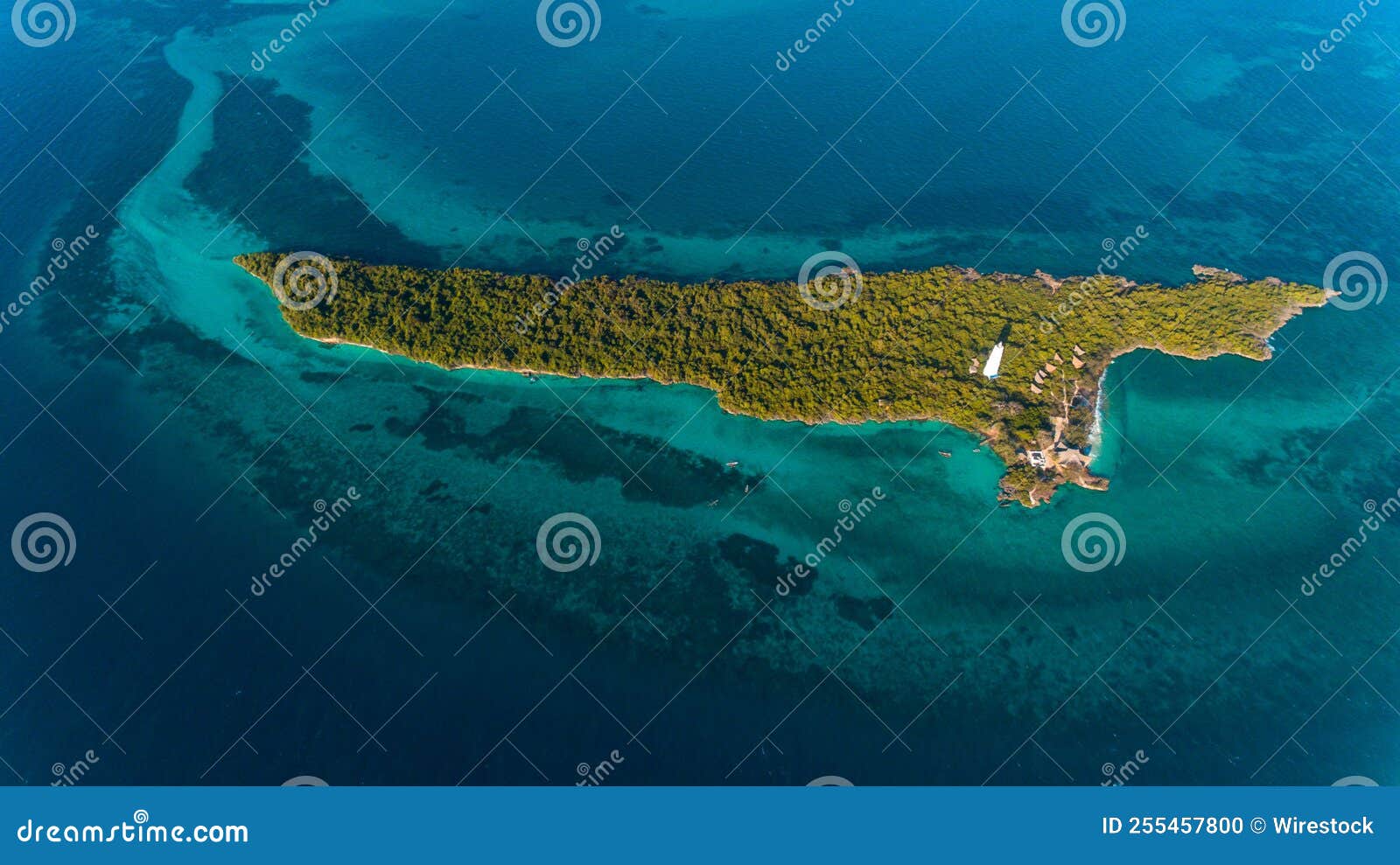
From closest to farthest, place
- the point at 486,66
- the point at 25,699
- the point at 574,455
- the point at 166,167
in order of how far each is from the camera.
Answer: the point at 25,699 < the point at 574,455 < the point at 166,167 < the point at 486,66

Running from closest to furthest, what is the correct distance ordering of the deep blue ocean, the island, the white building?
the deep blue ocean, the white building, the island

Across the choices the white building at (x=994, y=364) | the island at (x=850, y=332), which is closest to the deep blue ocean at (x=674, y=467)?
the island at (x=850, y=332)

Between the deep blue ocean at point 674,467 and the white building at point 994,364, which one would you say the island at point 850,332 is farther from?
the deep blue ocean at point 674,467

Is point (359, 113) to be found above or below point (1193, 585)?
above

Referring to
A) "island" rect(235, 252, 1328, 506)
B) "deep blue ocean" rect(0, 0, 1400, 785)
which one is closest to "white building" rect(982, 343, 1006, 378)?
"island" rect(235, 252, 1328, 506)

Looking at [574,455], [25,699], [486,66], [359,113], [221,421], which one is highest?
[486,66]

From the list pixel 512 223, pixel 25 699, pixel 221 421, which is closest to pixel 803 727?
pixel 25 699

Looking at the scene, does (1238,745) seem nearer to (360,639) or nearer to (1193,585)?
(1193,585)

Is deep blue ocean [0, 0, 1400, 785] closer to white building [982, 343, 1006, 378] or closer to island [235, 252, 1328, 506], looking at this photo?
island [235, 252, 1328, 506]
